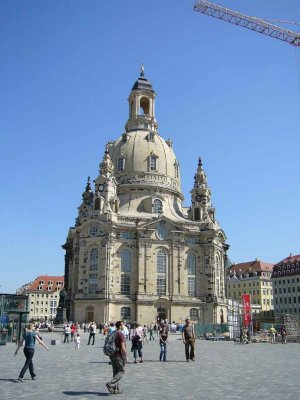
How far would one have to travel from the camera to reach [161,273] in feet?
247

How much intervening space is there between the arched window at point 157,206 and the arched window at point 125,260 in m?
9.04

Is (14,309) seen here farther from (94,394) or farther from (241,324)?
(94,394)

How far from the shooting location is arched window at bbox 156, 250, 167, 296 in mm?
74812

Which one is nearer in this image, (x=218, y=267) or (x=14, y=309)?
(x=14, y=309)

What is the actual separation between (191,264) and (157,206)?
11.0 m

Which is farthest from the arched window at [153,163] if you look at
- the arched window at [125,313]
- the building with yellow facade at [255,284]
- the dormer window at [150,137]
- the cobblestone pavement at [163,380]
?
the cobblestone pavement at [163,380]

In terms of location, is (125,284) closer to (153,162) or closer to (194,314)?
(194,314)

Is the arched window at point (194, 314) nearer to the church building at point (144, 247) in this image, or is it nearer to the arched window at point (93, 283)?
the church building at point (144, 247)

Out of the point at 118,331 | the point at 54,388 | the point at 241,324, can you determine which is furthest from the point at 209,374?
the point at 241,324

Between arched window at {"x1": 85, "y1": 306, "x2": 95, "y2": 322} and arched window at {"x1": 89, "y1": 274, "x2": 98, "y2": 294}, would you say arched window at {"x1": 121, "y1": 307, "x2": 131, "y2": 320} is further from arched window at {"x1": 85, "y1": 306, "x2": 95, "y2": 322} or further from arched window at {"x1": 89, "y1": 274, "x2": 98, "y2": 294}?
arched window at {"x1": 89, "y1": 274, "x2": 98, "y2": 294}

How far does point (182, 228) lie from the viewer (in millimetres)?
77500

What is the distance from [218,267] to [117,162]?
82.5 ft

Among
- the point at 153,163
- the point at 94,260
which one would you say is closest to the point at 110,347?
the point at 94,260

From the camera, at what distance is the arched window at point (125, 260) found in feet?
243
